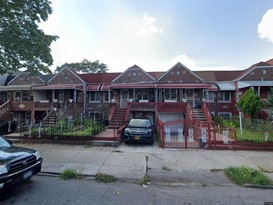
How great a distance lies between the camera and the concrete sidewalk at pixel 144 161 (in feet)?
22.8

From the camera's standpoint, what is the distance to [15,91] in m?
25.6

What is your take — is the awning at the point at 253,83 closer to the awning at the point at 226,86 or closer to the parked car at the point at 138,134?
the awning at the point at 226,86

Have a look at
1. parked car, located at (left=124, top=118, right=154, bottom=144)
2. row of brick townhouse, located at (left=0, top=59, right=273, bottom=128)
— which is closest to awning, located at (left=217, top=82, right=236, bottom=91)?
row of brick townhouse, located at (left=0, top=59, right=273, bottom=128)

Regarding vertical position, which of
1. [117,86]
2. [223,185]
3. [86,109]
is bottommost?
[223,185]

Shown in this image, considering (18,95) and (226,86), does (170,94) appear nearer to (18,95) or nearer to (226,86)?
(226,86)

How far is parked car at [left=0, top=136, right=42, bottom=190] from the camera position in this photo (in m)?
4.58

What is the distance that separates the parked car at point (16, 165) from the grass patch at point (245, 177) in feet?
20.2

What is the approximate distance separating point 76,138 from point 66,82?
14.6 m

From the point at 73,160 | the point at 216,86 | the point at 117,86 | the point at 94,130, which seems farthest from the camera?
the point at 216,86

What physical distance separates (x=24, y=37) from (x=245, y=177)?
12.1 m

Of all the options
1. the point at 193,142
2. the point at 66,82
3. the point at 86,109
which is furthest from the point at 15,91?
the point at 193,142

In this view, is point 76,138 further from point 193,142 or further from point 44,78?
point 44,78

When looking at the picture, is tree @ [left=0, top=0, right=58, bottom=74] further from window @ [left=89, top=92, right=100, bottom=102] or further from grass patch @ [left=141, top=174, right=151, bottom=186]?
window @ [left=89, top=92, right=100, bottom=102]

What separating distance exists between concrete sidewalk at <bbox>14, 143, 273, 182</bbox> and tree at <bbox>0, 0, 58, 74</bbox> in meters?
4.73
